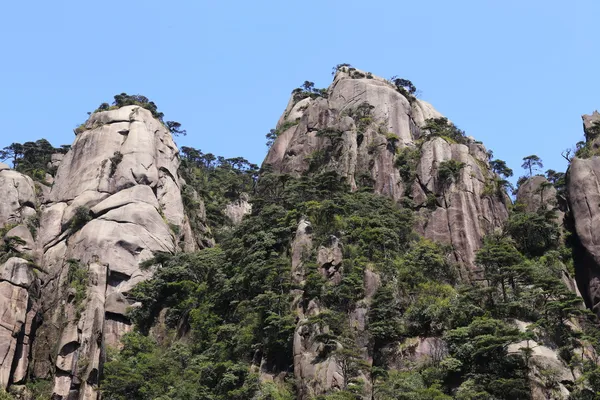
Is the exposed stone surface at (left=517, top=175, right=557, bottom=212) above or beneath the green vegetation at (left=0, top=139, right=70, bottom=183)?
beneath

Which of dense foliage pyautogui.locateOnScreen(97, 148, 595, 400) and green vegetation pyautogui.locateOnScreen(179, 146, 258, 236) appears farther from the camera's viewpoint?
green vegetation pyautogui.locateOnScreen(179, 146, 258, 236)

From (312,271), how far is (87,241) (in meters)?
20.2

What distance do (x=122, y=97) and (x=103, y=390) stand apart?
37.9m

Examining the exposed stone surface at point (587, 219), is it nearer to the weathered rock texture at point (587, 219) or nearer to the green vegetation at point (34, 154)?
the weathered rock texture at point (587, 219)

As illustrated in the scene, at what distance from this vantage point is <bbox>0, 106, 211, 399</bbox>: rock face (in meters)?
46.8

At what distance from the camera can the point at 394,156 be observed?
62.9 meters

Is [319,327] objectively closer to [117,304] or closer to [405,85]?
[117,304]

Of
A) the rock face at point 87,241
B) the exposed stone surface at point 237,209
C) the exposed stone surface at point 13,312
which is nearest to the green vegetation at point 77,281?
the rock face at point 87,241

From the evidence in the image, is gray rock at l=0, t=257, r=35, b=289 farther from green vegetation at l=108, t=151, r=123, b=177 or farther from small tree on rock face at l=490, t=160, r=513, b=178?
small tree on rock face at l=490, t=160, r=513, b=178

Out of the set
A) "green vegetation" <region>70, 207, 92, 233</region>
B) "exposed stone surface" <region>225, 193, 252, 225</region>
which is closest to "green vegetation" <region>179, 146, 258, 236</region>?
"exposed stone surface" <region>225, 193, 252, 225</region>

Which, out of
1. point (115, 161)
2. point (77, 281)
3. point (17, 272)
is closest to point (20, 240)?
point (17, 272)

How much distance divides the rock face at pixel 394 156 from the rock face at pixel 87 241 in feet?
37.8

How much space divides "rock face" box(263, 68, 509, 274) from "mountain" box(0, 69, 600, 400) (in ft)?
0.53

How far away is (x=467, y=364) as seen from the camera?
38.8 meters
